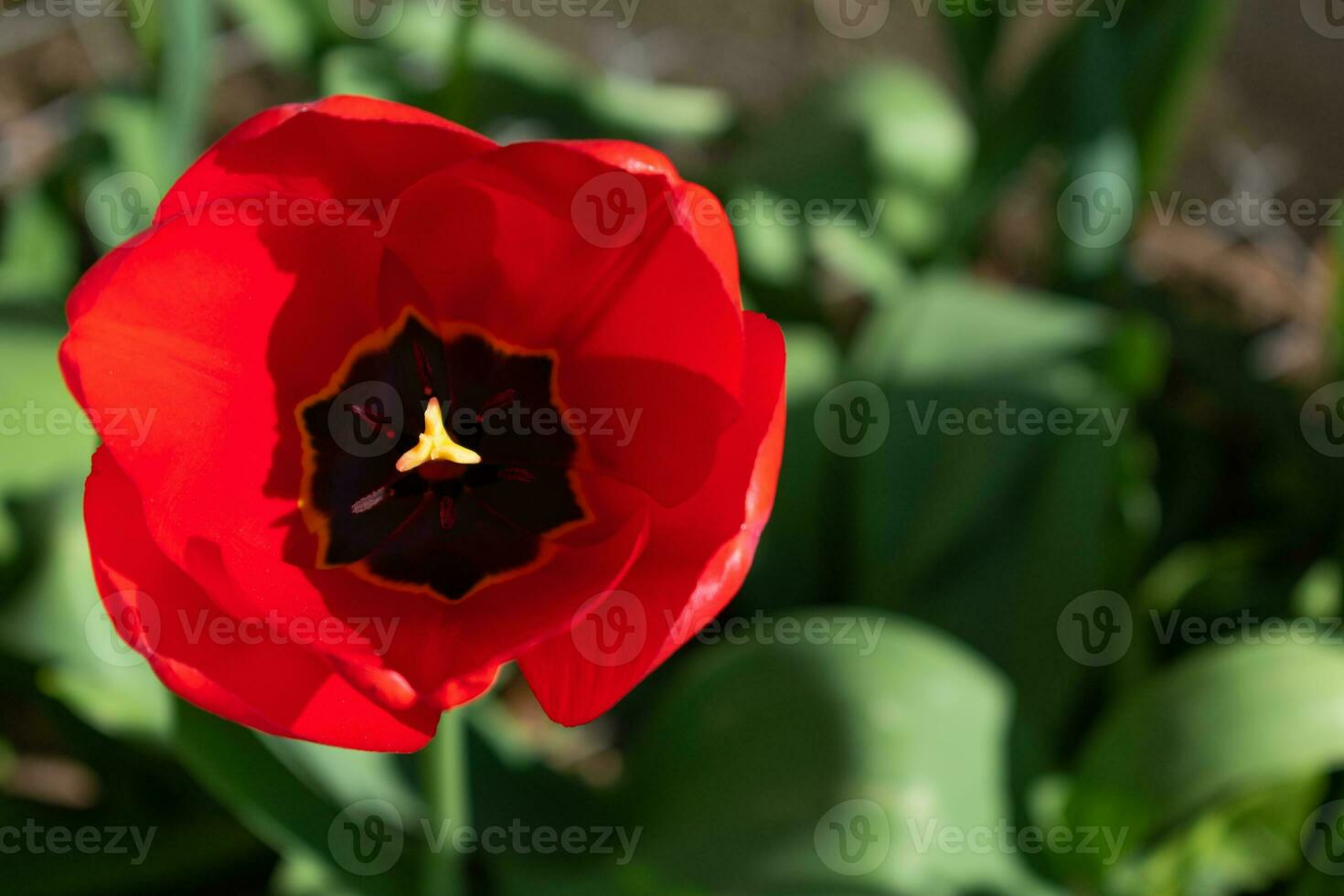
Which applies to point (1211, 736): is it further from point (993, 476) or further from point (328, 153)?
point (328, 153)

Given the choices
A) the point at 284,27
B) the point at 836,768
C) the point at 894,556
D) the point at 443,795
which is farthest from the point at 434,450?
the point at 284,27

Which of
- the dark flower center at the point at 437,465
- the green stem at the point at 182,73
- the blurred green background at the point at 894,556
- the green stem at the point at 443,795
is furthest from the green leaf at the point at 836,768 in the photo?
the green stem at the point at 182,73

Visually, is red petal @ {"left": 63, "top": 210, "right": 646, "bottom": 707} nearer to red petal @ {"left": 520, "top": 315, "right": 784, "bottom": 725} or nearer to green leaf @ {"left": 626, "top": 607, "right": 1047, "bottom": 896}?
red petal @ {"left": 520, "top": 315, "right": 784, "bottom": 725}

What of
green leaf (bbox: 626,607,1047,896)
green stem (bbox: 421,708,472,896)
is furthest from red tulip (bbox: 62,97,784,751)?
green leaf (bbox: 626,607,1047,896)

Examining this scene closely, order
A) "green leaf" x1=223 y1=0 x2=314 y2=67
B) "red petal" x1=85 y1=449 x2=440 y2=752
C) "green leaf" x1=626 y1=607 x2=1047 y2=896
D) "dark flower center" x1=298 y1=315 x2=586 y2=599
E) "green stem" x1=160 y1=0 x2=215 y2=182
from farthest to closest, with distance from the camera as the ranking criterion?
"green leaf" x1=223 y1=0 x2=314 y2=67, "green stem" x1=160 y1=0 x2=215 y2=182, "green leaf" x1=626 y1=607 x2=1047 y2=896, "dark flower center" x1=298 y1=315 x2=586 y2=599, "red petal" x1=85 y1=449 x2=440 y2=752

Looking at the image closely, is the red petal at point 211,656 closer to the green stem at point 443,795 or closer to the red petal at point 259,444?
the red petal at point 259,444

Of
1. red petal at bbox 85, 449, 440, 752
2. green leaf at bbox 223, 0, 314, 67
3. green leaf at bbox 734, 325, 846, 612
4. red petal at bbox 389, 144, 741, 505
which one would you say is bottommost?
green leaf at bbox 734, 325, 846, 612
